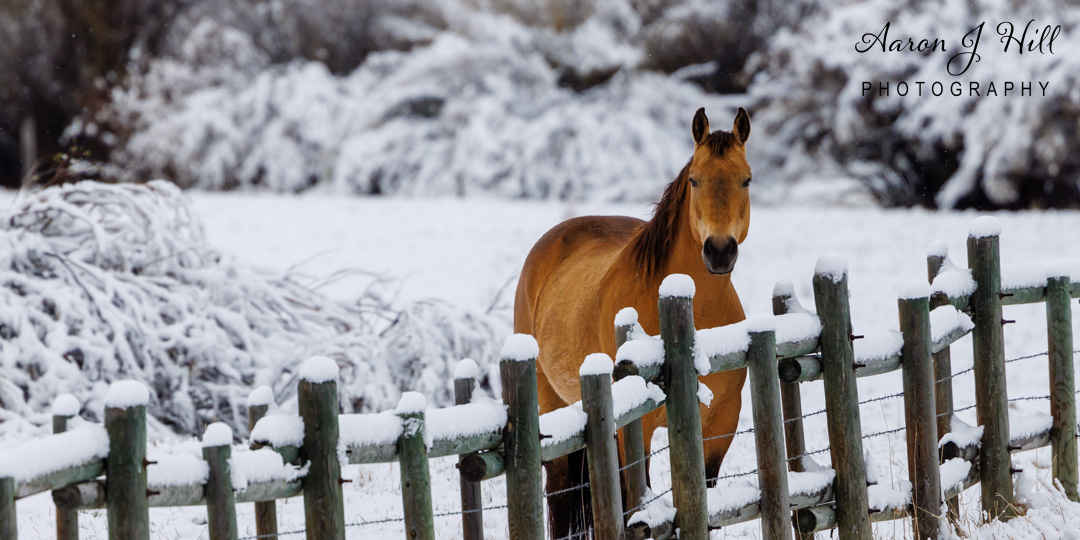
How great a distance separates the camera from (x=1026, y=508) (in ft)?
13.3

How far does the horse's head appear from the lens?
3.29 m

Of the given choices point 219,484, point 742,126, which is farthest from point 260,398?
point 742,126

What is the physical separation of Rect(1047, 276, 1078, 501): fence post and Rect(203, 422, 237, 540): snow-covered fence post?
352 cm

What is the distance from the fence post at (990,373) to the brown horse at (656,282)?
1032 millimetres

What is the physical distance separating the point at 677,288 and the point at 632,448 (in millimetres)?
542

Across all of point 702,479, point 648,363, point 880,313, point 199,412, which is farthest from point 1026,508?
point 880,313

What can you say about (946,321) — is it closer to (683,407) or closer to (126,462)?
(683,407)

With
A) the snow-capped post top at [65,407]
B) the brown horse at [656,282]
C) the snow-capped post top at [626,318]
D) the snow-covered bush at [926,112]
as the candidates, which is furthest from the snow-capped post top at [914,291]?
the snow-covered bush at [926,112]

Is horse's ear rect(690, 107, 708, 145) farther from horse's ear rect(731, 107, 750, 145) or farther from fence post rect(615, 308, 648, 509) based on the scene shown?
fence post rect(615, 308, 648, 509)

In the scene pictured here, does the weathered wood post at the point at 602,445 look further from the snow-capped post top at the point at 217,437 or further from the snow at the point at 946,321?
the snow at the point at 946,321

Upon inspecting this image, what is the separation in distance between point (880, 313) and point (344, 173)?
11839mm

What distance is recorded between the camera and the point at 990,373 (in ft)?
13.3

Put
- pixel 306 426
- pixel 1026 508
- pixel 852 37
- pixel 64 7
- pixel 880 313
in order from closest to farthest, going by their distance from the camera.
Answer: pixel 306 426, pixel 1026 508, pixel 880 313, pixel 852 37, pixel 64 7

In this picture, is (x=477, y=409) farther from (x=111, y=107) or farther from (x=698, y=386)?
(x=111, y=107)
